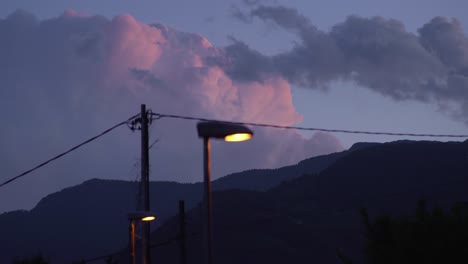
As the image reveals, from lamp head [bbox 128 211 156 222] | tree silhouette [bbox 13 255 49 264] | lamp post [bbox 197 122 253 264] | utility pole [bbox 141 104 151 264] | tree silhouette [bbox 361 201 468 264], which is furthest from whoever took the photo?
tree silhouette [bbox 13 255 49 264]

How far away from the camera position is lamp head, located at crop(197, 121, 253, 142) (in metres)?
11.9

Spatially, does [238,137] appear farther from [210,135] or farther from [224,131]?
[210,135]

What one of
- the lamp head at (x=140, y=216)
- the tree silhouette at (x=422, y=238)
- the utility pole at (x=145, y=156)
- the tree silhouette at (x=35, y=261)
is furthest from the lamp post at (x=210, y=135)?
the tree silhouette at (x=35, y=261)

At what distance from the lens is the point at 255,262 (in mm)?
109375

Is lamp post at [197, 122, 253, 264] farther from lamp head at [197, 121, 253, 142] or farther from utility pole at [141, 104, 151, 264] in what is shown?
utility pole at [141, 104, 151, 264]

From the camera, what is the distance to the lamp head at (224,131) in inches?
470

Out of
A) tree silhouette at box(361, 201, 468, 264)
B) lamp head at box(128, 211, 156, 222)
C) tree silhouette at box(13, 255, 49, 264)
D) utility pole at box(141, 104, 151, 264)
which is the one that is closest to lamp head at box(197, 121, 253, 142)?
lamp head at box(128, 211, 156, 222)

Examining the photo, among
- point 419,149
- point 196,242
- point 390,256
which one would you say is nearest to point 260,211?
point 196,242

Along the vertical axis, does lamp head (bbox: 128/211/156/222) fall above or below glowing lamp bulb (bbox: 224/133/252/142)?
below

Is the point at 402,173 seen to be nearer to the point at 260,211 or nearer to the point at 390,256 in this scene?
the point at 260,211

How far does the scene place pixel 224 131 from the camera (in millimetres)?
11961

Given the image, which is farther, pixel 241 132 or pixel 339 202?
pixel 339 202

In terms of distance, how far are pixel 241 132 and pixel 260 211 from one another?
418ft

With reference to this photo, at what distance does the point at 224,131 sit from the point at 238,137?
28 cm
